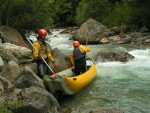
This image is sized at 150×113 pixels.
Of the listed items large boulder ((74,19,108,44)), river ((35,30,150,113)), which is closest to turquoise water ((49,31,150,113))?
river ((35,30,150,113))

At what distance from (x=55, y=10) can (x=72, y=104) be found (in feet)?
28.3

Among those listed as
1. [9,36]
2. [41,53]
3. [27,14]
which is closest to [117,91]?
[41,53]

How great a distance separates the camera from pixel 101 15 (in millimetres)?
32469

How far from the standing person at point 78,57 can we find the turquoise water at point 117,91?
669mm

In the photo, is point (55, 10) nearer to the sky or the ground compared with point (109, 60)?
nearer to the sky

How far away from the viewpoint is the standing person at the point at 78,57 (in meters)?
10.3

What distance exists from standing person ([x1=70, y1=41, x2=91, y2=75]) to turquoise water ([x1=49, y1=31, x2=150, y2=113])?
2.20 ft

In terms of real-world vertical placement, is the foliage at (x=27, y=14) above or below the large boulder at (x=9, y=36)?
above

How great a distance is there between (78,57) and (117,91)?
1639 millimetres

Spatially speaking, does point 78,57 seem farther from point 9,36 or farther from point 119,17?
point 119,17

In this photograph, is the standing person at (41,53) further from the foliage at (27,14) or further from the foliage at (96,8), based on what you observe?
the foliage at (96,8)

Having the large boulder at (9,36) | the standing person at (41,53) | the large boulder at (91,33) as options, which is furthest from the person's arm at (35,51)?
the large boulder at (91,33)

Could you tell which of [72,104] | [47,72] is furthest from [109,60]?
[72,104]

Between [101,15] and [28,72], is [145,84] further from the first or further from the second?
[101,15]
